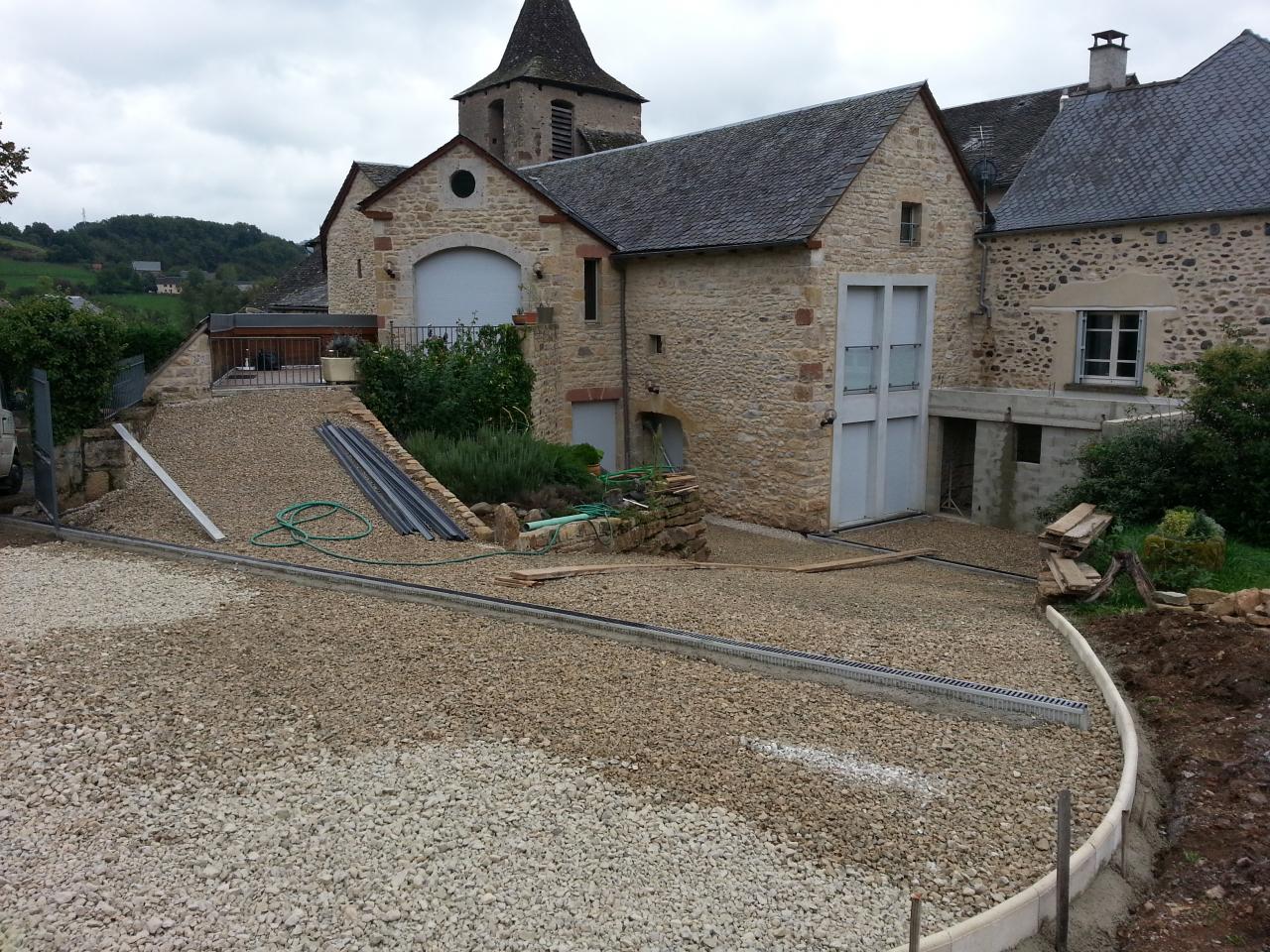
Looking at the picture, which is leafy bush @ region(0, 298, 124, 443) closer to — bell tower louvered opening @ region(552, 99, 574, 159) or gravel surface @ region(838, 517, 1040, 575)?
gravel surface @ region(838, 517, 1040, 575)

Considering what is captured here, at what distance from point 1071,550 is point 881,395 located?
6312 millimetres

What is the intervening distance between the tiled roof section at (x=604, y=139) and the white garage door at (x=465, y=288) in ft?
45.4

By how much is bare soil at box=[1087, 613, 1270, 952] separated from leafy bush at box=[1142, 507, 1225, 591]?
4.23 ft

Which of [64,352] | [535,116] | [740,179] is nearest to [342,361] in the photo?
[64,352]

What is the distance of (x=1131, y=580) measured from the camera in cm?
919

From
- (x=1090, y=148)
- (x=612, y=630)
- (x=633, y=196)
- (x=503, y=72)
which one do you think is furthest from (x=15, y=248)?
(x=612, y=630)

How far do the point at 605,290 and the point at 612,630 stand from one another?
11.2 m

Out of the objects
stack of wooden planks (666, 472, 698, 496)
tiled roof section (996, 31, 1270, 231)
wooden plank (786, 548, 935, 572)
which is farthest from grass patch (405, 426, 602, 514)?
tiled roof section (996, 31, 1270, 231)

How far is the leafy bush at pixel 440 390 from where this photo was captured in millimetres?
13648

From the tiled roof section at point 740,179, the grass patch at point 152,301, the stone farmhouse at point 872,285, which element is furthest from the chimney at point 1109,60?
the grass patch at point 152,301

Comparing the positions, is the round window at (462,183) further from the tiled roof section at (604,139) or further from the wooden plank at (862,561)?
the tiled roof section at (604,139)

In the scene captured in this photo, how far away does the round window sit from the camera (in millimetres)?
16000

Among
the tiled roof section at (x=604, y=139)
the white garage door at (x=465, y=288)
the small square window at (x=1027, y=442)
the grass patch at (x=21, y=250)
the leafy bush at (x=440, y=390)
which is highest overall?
the tiled roof section at (x=604, y=139)

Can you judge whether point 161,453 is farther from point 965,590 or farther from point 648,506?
point 965,590
